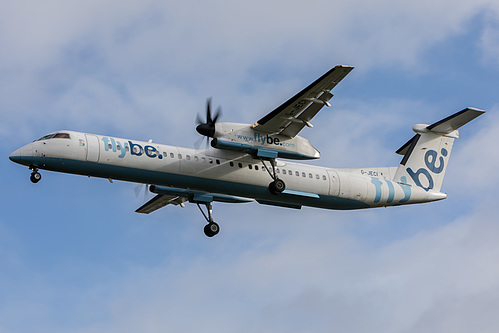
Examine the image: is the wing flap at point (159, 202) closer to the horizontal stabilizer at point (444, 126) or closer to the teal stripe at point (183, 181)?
the teal stripe at point (183, 181)

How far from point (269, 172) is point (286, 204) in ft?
7.48

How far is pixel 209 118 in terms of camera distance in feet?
74.3

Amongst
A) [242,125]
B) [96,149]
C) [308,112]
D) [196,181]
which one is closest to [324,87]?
[308,112]

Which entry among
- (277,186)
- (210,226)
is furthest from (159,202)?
(277,186)

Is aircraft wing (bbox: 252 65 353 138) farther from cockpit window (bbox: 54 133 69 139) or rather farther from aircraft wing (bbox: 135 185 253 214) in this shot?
cockpit window (bbox: 54 133 69 139)

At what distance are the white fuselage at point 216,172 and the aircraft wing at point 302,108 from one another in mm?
1394

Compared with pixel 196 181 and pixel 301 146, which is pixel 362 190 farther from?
pixel 196 181

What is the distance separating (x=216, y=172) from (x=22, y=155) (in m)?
6.09

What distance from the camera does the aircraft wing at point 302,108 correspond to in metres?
21.0

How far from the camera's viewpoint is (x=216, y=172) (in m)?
22.9

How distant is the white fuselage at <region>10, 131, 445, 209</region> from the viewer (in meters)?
21.2

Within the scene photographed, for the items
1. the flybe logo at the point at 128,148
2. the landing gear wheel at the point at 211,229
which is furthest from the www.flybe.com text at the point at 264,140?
the landing gear wheel at the point at 211,229

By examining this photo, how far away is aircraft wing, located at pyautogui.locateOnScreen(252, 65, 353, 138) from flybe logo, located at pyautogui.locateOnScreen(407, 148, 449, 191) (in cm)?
597

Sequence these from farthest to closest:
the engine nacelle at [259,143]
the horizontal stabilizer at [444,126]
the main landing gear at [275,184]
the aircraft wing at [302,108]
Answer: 1. the horizontal stabilizer at [444,126]
2. the main landing gear at [275,184]
3. the engine nacelle at [259,143]
4. the aircraft wing at [302,108]
